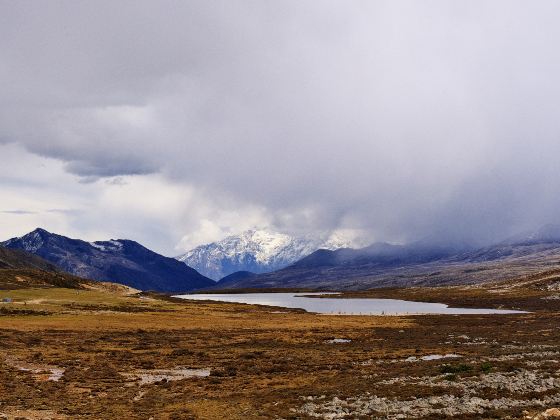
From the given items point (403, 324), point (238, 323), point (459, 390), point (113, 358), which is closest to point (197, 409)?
point (459, 390)

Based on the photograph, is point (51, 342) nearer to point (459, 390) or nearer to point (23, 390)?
point (23, 390)

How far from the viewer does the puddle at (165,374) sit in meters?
49.4

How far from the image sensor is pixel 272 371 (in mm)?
53125

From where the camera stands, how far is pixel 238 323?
111 m

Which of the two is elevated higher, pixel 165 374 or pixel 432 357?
pixel 165 374

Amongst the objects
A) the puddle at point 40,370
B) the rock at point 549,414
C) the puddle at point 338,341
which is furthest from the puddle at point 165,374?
the rock at point 549,414

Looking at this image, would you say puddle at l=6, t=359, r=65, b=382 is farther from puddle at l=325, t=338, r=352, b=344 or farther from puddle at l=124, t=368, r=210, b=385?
puddle at l=325, t=338, r=352, b=344

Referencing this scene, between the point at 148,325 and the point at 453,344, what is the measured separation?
2240 inches

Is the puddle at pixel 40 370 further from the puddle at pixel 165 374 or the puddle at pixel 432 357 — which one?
the puddle at pixel 432 357

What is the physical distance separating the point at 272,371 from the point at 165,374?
10.7 metres

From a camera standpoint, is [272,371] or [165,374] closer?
[165,374]

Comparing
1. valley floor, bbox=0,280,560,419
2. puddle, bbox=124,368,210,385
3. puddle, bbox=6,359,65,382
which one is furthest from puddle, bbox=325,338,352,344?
puddle, bbox=6,359,65,382

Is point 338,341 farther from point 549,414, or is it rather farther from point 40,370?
point 549,414

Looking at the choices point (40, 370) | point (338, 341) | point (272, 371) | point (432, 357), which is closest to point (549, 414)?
point (272, 371)
